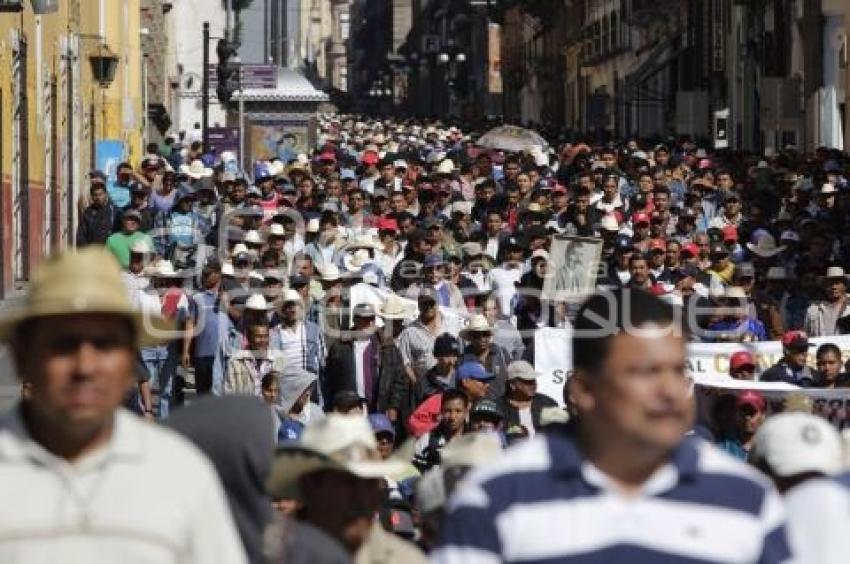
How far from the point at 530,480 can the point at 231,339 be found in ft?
46.2

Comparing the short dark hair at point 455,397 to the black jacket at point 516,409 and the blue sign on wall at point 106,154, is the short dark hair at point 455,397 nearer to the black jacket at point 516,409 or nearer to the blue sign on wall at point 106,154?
the black jacket at point 516,409

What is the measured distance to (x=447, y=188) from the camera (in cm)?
3212

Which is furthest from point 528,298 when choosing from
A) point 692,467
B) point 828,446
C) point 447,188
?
point 692,467

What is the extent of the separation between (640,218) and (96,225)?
17.0 ft

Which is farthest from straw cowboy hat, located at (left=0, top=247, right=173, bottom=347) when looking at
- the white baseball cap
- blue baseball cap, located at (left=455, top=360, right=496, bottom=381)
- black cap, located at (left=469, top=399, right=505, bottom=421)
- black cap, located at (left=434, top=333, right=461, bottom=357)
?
black cap, located at (left=434, top=333, right=461, bottom=357)

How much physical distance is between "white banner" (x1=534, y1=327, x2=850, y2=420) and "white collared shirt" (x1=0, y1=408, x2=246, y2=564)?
8692 millimetres

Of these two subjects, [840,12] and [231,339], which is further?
[840,12]

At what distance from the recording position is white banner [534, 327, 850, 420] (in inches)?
593

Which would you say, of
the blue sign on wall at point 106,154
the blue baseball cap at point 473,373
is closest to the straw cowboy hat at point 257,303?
the blue baseball cap at point 473,373

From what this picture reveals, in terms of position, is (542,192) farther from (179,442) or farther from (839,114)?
(179,442)

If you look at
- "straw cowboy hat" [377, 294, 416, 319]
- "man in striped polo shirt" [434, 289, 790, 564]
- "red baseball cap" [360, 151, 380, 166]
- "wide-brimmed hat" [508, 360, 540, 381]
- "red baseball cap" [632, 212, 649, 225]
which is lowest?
"wide-brimmed hat" [508, 360, 540, 381]

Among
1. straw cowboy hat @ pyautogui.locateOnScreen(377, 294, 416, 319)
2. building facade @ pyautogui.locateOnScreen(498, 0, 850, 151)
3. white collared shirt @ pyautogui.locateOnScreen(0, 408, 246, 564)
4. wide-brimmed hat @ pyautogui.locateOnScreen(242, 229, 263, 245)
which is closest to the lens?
white collared shirt @ pyautogui.locateOnScreen(0, 408, 246, 564)

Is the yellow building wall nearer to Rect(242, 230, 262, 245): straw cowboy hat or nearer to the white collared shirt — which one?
Rect(242, 230, 262, 245): straw cowboy hat

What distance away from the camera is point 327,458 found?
22.4ft
